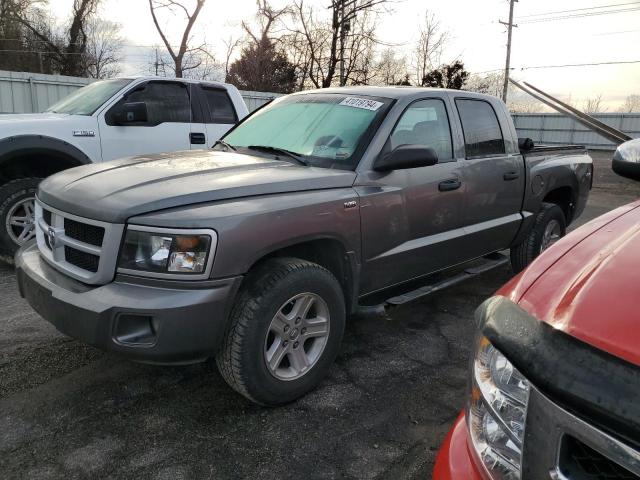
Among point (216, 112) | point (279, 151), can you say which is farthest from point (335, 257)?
point (216, 112)

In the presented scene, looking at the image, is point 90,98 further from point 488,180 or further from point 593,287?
point 593,287

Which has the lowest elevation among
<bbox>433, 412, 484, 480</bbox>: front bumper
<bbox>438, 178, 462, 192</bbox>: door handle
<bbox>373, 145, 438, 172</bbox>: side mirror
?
<bbox>433, 412, 484, 480</bbox>: front bumper

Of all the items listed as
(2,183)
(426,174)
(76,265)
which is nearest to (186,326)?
(76,265)

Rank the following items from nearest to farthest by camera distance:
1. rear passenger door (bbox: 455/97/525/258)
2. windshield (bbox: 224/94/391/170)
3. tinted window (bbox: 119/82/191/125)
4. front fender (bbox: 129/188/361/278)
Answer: front fender (bbox: 129/188/361/278)
windshield (bbox: 224/94/391/170)
rear passenger door (bbox: 455/97/525/258)
tinted window (bbox: 119/82/191/125)

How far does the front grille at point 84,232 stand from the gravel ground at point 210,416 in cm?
96

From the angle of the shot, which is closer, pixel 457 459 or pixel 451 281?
pixel 457 459

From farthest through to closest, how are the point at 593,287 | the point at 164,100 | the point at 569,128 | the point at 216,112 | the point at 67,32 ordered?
the point at 569,128 < the point at 67,32 < the point at 216,112 < the point at 164,100 < the point at 593,287

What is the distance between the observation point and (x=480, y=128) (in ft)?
14.7

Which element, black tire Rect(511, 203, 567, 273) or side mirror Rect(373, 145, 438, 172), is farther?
black tire Rect(511, 203, 567, 273)

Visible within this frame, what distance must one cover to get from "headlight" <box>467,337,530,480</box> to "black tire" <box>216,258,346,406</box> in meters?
1.39

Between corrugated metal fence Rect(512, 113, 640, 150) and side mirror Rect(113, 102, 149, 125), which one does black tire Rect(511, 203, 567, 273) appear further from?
corrugated metal fence Rect(512, 113, 640, 150)

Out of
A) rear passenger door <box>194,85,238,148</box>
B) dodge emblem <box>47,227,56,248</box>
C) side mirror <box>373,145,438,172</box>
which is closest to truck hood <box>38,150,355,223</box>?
dodge emblem <box>47,227,56,248</box>

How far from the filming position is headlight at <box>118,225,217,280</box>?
2432mm

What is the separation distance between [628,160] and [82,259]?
2.72 metres
